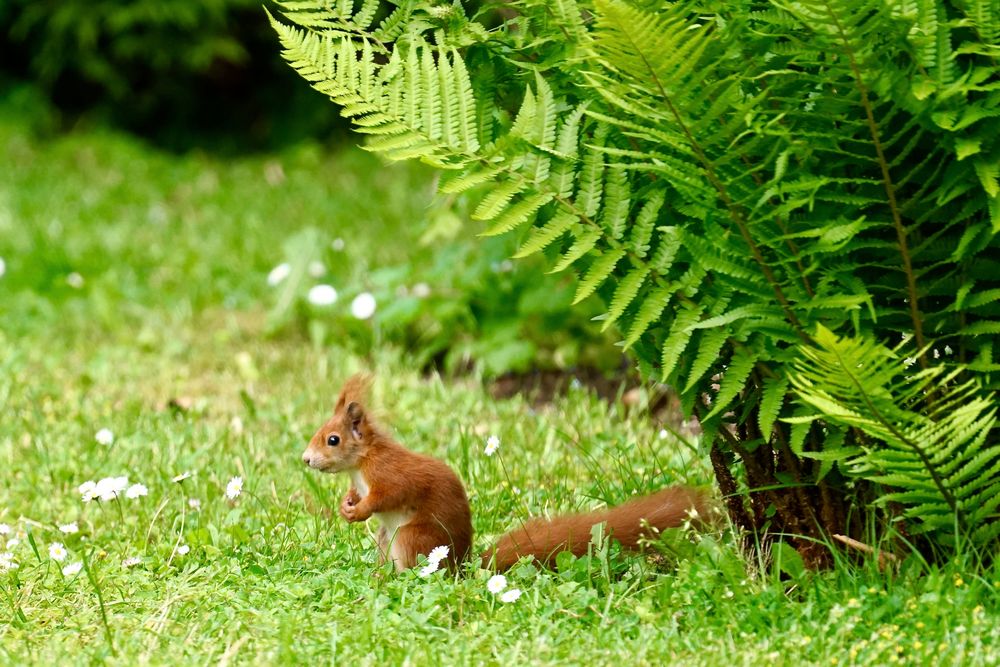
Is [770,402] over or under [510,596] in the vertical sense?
over

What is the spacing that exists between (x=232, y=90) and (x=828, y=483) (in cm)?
863

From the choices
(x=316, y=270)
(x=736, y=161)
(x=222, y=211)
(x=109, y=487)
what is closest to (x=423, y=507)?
(x=109, y=487)

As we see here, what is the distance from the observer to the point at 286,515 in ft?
11.9

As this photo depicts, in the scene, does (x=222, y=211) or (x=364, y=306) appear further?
(x=222, y=211)

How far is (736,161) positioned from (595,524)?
87cm

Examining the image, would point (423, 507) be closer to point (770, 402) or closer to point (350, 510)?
point (350, 510)

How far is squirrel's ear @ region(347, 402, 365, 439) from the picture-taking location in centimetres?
319

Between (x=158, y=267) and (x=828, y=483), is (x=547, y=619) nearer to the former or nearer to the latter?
(x=828, y=483)

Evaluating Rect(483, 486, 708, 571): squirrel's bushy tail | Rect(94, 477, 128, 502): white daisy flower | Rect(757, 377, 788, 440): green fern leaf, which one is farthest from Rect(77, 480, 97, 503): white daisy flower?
Rect(757, 377, 788, 440): green fern leaf

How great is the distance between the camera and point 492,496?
147 inches

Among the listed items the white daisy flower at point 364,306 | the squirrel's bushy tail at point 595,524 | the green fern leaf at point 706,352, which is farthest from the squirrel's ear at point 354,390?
the white daisy flower at point 364,306

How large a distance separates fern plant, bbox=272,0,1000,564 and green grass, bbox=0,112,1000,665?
319mm

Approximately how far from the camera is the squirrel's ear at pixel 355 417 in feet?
10.5

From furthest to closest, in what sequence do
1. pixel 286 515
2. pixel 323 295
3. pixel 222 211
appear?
1. pixel 222 211
2. pixel 323 295
3. pixel 286 515
